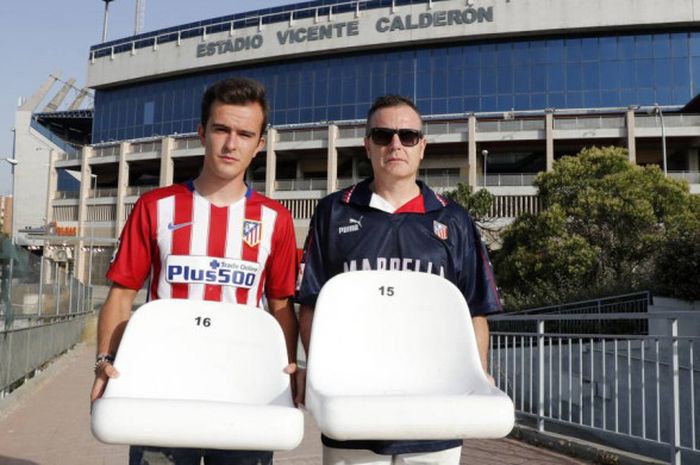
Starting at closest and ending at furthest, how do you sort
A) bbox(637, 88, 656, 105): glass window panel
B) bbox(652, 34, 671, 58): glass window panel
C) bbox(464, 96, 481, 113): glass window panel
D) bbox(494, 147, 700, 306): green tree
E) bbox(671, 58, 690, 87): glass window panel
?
bbox(494, 147, 700, 306): green tree
bbox(671, 58, 690, 87): glass window panel
bbox(652, 34, 671, 58): glass window panel
bbox(637, 88, 656, 105): glass window panel
bbox(464, 96, 481, 113): glass window panel

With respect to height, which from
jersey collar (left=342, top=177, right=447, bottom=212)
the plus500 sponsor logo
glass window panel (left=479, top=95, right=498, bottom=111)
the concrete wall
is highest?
the concrete wall

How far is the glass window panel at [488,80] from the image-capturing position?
3938 cm

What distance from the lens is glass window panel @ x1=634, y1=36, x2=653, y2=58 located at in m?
37.8

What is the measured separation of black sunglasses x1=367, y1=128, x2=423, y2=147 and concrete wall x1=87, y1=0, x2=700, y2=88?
3900 cm

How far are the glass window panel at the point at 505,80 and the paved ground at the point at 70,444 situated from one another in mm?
35067

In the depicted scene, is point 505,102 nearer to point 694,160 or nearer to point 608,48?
point 608,48

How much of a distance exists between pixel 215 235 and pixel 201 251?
79mm

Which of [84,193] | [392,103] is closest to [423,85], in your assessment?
[84,193]

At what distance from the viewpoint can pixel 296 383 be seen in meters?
1.99

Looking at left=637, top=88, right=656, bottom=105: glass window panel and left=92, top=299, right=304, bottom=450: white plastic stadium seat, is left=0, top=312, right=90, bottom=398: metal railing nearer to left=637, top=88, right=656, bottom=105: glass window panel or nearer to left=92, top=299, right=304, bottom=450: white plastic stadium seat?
left=92, top=299, right=304, bottom=450: white plastic stadium seat

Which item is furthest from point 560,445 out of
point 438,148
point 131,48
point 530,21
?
point 131,48

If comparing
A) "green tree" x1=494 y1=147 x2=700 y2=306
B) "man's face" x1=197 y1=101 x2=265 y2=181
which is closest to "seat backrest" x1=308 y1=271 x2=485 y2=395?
"man's face" x1=197 y1=101 x2=265 y2=181

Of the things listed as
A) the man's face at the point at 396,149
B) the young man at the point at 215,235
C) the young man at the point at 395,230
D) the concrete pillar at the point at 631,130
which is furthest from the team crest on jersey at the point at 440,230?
the concrete pillar at the point at 631,130

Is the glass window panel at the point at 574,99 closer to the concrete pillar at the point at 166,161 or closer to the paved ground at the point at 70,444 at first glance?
the concrete pillar at the point at 166,161
